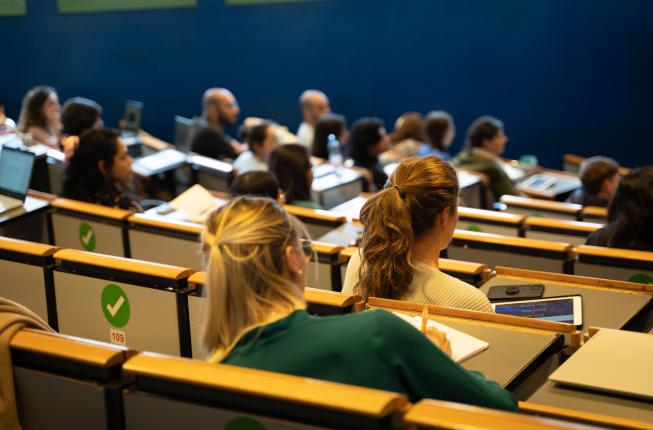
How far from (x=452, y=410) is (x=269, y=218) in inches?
24.5

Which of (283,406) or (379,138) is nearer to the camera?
(283,406)

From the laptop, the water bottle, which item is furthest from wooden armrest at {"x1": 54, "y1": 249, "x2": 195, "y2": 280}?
the water bottle

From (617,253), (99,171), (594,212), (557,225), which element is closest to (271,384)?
(617,253)

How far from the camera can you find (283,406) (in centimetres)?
174

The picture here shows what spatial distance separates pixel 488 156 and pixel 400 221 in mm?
4512

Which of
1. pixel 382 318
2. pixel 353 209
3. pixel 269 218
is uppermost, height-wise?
pixel 269 218

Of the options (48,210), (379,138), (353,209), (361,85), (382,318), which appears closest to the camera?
(382,318)

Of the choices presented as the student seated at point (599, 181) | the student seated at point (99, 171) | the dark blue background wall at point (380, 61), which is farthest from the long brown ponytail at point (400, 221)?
the dark blue background wall at point (380, 61)

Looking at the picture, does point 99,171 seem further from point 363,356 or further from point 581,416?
point 581,416

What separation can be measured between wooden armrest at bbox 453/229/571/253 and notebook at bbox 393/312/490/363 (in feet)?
4.31

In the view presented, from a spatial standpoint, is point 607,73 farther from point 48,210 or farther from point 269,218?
point 269,218

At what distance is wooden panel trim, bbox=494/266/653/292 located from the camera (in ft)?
9.91

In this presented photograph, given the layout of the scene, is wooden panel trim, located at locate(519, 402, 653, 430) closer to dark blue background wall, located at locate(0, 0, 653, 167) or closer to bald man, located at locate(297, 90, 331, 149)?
bald man, located at locate(297, 90, 331, 149)

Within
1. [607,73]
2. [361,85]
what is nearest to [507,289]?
[607,73]
